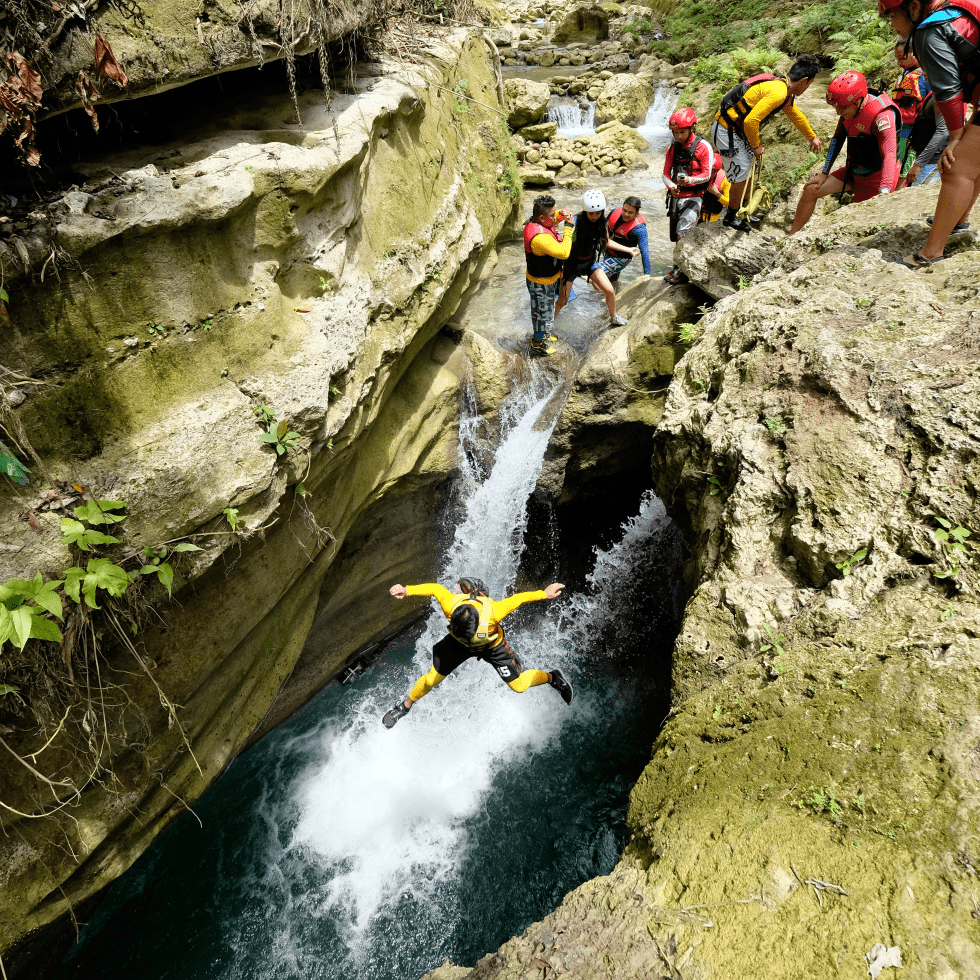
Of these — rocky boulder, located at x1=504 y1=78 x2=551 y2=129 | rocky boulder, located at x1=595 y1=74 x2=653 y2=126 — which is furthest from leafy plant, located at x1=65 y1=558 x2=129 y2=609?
rocky boulder, located at x1=595 y1=74 x2=653 y2=126

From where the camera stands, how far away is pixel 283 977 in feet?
17.7

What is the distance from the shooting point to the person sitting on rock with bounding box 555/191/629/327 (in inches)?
260

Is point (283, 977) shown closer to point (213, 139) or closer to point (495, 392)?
point (495, 392)

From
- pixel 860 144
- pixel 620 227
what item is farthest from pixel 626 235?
pixel 860 144

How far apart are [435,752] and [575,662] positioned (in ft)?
7.15

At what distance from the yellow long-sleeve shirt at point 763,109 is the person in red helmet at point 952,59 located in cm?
188

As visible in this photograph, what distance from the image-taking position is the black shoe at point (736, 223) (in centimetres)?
649

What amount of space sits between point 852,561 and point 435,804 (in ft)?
17.3

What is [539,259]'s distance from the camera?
22.9ft

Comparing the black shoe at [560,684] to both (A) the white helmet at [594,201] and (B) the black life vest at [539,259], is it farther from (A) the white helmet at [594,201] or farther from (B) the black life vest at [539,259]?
(A) the white helmet at [594,201]

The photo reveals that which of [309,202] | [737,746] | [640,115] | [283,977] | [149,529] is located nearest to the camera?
[737,746]

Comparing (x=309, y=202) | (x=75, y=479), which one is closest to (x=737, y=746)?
(x=75, y=479)

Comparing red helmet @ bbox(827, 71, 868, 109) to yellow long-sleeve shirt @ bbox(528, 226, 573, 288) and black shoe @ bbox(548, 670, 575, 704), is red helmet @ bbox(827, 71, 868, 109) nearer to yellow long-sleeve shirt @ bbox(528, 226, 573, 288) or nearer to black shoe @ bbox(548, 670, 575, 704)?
yellow long-sleeve shirt @ bbox(528, 226, 573, 288)

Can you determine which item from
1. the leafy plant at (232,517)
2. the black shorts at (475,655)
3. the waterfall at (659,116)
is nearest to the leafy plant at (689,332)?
the black shorts at (475,655)
